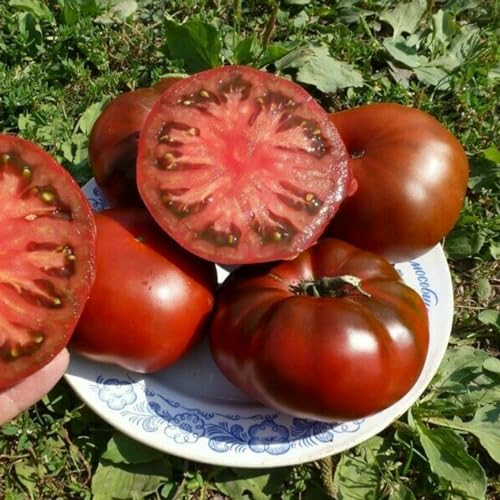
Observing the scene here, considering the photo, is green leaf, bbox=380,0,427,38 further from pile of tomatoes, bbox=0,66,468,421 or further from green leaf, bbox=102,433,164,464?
green leaf, bbox=102,433,164,464

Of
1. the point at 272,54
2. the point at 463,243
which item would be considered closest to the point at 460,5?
the point at 272,54

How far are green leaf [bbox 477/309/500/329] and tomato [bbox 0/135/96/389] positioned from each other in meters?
1.31

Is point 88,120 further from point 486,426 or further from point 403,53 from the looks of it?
point 486,426

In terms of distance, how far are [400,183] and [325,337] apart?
1.65 feet

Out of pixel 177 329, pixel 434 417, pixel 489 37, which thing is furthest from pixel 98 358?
pixel 489 37

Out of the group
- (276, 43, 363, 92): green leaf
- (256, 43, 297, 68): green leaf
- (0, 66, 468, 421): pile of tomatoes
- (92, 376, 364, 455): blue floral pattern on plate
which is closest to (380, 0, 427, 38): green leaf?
(276, 43, 363, 92): green leaf

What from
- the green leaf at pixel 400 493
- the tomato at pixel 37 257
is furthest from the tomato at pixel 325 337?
the green leaf at pixel 400 493

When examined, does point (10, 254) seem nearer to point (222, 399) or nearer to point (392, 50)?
point (222, 399)

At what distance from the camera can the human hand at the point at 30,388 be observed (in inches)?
76.6

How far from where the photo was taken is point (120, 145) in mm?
2064

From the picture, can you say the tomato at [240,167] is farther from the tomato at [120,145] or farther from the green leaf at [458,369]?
the green leaf at [458,369]

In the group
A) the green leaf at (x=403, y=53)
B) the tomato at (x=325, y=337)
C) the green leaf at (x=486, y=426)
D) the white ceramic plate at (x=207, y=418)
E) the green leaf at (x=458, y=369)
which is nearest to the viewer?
the tomato at (x=325, y=337)

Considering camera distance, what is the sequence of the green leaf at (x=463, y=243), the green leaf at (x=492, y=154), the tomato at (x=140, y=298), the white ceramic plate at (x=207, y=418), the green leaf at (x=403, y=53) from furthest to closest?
the green leaf at (x=403, y=53) → the green leaf at (x=492, y=154) → the green leaf at (x=463, y=243) → the white ceramic plate at (x=207, y=418) → the tomato at (x=140, y=298)

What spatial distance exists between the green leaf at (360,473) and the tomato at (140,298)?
→ 0.61 meters
